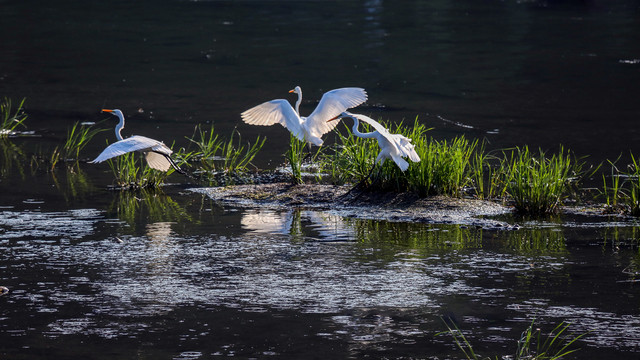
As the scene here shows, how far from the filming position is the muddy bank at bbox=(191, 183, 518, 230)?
30.5 ft

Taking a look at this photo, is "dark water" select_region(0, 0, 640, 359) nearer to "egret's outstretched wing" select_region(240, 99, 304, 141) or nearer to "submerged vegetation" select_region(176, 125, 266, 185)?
"submerged vegetation" select_region(176, 125, 266, 185)

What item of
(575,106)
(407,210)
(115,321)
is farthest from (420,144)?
(575,106)

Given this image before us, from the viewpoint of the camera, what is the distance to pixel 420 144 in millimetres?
9938

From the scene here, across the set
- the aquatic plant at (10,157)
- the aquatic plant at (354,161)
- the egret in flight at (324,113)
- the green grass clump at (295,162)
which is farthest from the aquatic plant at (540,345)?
the aquatic plant at (10,157)

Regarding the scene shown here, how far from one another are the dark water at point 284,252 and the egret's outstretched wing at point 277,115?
122 cm

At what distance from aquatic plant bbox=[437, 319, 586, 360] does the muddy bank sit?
112 inches

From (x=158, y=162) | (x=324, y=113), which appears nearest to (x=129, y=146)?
(x=158, y=162)

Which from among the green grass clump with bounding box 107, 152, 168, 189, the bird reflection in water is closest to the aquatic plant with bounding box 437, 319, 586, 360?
the bird reflection in water

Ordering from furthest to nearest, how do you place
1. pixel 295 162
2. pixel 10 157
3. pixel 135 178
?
1. pixel 10 157
2. pixel 135 178
3. pixel 295 162

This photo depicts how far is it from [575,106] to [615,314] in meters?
11.9

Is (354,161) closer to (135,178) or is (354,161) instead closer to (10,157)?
(135,178)

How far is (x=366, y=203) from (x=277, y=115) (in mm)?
1943

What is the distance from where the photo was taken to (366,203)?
389 inches

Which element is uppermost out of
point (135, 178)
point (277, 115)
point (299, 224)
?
point (277, 115)
